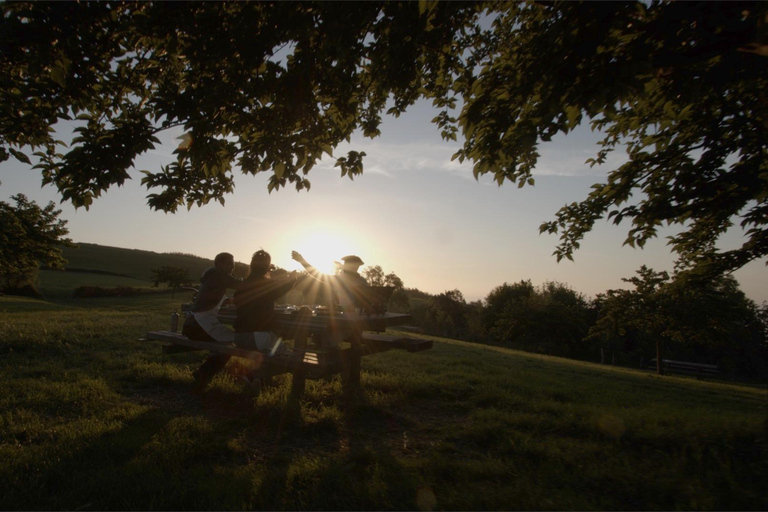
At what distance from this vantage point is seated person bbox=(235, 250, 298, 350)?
5.90m

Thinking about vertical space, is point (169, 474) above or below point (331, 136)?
below

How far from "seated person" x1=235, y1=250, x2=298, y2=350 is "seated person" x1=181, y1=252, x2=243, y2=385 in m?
0.23

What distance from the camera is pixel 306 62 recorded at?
4.95 metres

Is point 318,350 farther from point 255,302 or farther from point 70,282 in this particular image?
point 70,282

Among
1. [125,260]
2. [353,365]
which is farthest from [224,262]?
[125,260]

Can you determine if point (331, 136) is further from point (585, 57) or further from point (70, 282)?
point (70, 282)

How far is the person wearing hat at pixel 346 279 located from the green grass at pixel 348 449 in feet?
4.88

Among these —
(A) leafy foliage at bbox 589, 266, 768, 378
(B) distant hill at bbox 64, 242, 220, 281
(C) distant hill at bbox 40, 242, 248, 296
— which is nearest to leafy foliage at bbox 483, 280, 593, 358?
(A) leafy foliage at bbox 589, 266, 768, 378

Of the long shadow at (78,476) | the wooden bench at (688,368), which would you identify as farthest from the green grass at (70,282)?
the wooden bench at (688,368)

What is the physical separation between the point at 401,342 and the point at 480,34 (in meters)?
5.61

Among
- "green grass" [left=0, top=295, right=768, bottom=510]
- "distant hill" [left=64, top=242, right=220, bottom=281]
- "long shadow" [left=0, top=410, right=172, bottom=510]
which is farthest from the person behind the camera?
"distant hill" [left=64, top=242, right=220, bottom=281]

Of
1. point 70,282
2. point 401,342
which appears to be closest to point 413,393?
point 401,342

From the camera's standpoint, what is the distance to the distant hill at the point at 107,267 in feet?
171

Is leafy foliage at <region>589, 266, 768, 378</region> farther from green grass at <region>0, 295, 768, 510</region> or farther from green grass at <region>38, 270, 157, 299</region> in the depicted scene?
green grass at <region>38, 270, 157, 299</region>
